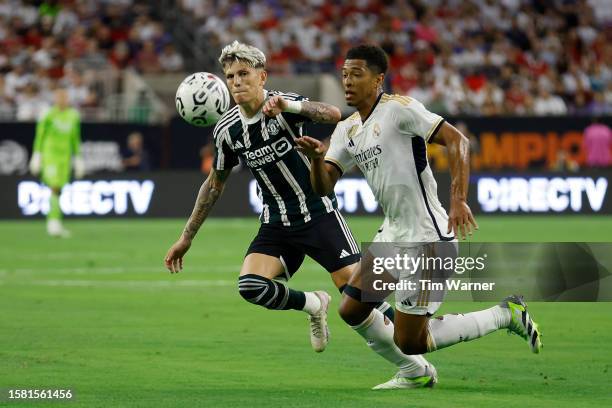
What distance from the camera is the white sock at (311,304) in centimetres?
958

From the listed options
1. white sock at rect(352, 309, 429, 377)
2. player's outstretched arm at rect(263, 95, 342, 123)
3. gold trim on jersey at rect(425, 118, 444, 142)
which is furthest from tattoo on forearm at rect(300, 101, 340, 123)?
white sock at rect(352, 309, 429, 377)

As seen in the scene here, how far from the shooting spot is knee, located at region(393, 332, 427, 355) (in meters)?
8.28

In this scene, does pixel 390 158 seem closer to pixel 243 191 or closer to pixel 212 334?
pixel 212 334

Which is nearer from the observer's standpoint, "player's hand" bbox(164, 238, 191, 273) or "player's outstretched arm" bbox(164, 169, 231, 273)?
"player's hand" bbox(164, 238, 191, 273)

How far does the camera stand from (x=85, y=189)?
85.5 ft

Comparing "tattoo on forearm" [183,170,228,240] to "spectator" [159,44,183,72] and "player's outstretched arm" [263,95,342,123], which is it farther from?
"spectator" [159,44,183,72]

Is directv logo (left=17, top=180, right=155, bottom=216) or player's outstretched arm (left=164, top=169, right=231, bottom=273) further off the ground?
directv logo (left=17, top=180, right=155, bottom=216)

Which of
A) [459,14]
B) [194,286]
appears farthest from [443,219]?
[459,14]

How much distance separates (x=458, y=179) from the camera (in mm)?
7711

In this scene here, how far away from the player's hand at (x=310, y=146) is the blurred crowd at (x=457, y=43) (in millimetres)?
22396

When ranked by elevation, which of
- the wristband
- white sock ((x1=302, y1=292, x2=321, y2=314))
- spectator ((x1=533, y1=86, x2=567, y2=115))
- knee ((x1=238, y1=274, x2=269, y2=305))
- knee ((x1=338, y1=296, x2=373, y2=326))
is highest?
spectator ((x1=533, y1=86, x2=567, y2=115))

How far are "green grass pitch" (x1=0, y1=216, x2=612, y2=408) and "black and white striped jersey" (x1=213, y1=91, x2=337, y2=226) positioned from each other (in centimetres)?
120

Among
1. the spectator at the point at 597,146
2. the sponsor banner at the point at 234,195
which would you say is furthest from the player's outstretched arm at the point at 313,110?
the spectator at the point at 597,146

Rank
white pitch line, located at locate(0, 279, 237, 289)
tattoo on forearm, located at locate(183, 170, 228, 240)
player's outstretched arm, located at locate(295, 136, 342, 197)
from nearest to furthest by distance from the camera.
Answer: player's outstretched arm, located at locate(295, 136, 342, 197) → tattoo on forearm, located at locate(183, 170, 228, 240) → white pitch line, located at locate(0, 279, 237, 289)
